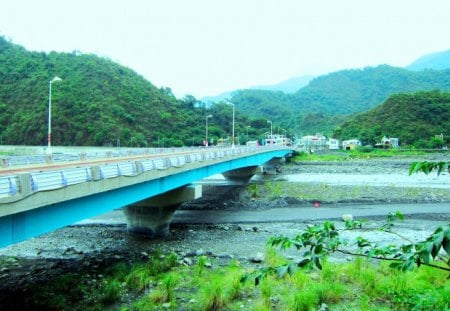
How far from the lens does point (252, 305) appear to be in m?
12.9

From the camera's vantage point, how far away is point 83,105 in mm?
66562

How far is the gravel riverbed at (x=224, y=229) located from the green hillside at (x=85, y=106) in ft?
97.7

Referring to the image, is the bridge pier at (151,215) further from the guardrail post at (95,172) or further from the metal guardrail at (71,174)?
the guardrail post at (95,172)

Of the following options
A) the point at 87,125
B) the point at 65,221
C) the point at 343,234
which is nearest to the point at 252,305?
the point at 65,221

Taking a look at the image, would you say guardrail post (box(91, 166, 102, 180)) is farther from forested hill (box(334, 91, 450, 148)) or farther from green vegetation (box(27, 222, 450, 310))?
forested hill (box(334, 91, 450, 148))

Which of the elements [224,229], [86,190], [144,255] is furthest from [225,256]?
[86,190]

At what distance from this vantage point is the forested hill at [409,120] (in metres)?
119

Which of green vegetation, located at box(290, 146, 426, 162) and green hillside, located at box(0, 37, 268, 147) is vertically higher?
green hillside, located at box(0, 37, 268, 147)

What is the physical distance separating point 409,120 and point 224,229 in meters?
116

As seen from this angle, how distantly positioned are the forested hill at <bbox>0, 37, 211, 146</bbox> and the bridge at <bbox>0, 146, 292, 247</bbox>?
120 ft

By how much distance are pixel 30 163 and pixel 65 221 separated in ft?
27.2

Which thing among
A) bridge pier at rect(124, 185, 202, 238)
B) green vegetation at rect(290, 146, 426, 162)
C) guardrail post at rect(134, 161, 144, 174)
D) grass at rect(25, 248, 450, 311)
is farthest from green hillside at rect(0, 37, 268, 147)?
grass at rect(25, 248, 450, 311)

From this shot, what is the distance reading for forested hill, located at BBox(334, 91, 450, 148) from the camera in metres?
119

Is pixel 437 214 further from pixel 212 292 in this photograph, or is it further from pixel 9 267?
pixel 9 267
